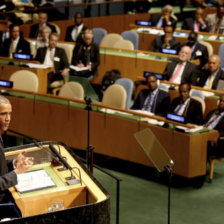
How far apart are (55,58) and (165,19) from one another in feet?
10.8

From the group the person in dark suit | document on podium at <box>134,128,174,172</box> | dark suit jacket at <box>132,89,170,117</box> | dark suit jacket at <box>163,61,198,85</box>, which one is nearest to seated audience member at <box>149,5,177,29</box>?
dark suit jacket at <box>163,61,198,85</box>

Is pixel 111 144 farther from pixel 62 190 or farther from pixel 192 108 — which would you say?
pixel 62 190

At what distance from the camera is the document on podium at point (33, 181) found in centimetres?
368

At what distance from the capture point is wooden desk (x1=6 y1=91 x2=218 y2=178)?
6062 millimetres

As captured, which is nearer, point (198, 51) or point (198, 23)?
point (198, 51)

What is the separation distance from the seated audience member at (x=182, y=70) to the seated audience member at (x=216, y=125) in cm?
132

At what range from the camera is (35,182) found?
3.76m

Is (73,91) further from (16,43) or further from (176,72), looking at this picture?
(16,43)

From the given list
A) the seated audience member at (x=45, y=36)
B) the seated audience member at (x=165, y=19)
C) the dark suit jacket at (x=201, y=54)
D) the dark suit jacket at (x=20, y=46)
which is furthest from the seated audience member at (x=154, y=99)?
the seated audience member at (x=165, y=19)

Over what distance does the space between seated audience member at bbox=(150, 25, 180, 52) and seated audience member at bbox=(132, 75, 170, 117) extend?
2.23 m

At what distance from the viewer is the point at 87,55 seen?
9008 millimetres

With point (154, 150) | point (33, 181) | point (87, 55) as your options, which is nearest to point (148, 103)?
point (87, 55)

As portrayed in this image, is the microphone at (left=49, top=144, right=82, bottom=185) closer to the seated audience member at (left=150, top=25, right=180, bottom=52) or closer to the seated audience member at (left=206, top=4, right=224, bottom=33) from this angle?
the seated audience member at (left=150, top=25, right=180, bottom=52)

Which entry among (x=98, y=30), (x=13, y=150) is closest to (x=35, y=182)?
(x=13, y=150)
